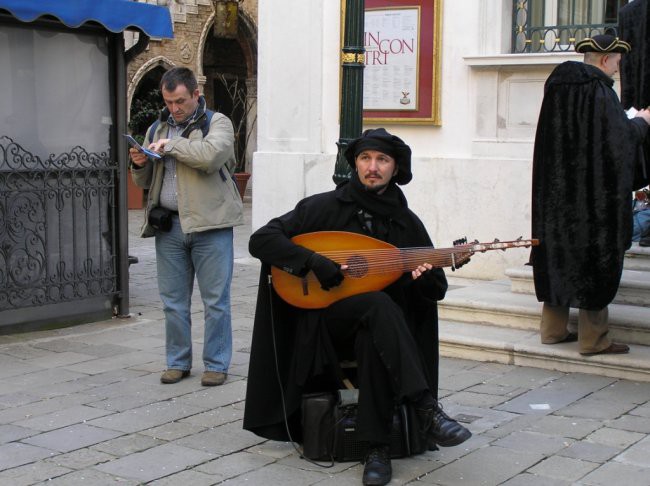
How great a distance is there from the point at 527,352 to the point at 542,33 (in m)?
3.79

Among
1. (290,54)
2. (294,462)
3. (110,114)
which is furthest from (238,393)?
(290,54)

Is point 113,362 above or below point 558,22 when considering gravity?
below

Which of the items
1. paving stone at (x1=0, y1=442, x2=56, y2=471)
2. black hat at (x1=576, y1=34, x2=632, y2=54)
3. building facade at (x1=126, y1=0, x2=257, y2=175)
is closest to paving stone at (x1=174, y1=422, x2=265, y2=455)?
paving stone at (x1=0, y1=442, x2=56, y2=471)

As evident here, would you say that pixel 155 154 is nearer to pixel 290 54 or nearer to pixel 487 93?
pixel 487 93

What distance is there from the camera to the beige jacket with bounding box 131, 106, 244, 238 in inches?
244

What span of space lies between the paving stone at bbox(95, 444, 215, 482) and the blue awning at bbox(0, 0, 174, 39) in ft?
12.2

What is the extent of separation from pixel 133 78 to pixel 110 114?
14334 mm

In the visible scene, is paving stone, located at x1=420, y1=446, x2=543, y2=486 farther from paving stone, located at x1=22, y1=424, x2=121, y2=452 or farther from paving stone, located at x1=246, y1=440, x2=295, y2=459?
paving stone, located at x1=22, y1=424, x2=121, y2=452

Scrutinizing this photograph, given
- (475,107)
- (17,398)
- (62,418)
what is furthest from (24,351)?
(475,107)

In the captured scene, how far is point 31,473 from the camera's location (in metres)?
4.81

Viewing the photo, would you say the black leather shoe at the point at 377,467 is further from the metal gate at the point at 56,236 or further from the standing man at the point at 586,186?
the metal gate at the point at 56,236

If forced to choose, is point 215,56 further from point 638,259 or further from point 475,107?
point 638,259

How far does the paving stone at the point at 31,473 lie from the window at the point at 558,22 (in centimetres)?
625

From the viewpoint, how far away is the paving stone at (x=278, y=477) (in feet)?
15.5
